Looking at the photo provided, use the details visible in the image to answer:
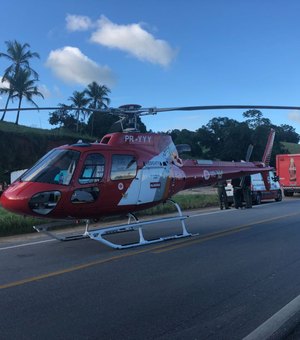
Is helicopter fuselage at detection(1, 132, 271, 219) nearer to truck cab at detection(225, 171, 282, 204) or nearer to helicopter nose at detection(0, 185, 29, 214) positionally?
helicopter nose at detection(0, 185, 29, 214)

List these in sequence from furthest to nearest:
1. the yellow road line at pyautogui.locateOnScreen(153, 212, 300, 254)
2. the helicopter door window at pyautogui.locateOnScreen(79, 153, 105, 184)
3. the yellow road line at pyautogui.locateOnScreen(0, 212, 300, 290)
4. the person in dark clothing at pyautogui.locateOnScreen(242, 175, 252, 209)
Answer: the person in dark clothing at pyautogui.locateOnScreen(242, 175, 252, 209) → the yellow road line at pyautogui.locateOnScreen(153, 212, 300, 254) → the helicopter door window at pyautogui.locateOnScreen(79, 153, 105, 184) → the yellow road line at pyautogui.locateOnScreen(0, 212, 300, 290)

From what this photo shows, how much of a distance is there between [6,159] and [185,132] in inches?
1662

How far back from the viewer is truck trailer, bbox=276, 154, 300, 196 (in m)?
32.5

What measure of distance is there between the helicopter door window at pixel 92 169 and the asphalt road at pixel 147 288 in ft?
5.20

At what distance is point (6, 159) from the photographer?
175 feet

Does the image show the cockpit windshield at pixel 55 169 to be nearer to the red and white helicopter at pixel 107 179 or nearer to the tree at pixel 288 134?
the red and white helicopter at pixel 107 179

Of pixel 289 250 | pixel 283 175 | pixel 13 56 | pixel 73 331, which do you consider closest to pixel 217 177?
pixel 289 250

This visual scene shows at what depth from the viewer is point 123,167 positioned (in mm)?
Answer: 10352

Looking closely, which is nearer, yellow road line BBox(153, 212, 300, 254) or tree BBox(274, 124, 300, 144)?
yellow road line BBox(153, 212, 300, 254)

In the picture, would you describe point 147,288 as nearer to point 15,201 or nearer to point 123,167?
point 15,201

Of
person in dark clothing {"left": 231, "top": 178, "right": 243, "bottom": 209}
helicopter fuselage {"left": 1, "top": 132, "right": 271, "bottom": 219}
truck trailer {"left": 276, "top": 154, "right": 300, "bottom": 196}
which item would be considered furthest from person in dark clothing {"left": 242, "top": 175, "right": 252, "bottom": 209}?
truck trailer {"left": 276, "top": 154, "right": 300, "bottom": 196}

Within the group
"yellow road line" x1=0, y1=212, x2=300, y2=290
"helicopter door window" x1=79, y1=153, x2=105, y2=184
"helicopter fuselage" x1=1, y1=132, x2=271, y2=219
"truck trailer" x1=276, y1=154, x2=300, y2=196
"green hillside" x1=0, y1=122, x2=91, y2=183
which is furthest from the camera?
"green hillside" x1=0, y1=122, x2=91, y2=183

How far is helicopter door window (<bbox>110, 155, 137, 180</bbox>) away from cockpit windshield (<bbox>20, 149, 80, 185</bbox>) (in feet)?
3.32

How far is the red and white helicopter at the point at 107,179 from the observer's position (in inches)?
358
